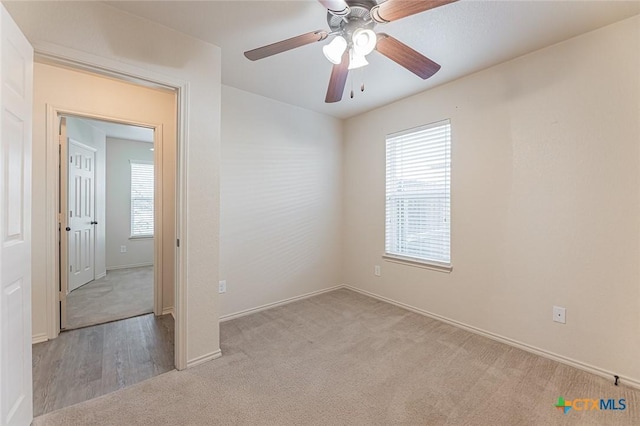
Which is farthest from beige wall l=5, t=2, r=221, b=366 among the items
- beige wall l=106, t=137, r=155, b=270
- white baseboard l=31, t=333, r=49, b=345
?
beige wall l=106, t=137, r=155, b=270

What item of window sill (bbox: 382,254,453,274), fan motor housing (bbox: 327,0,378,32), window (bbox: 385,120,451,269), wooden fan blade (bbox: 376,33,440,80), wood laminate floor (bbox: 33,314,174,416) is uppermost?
fan motor housing (bbox: 327,0,378,32)

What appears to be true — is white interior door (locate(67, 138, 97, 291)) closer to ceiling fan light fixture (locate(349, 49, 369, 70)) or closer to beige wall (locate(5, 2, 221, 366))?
beige wall (locate(5, 2, 221, 366))

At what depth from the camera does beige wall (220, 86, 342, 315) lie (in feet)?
9.64

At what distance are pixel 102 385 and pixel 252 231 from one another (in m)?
1.71

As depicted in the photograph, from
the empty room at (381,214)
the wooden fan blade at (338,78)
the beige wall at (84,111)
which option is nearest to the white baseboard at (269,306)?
the empty room at (381,214)

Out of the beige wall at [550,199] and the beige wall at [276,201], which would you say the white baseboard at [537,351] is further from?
the beige wall at [276,201]

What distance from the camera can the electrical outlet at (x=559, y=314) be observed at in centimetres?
210

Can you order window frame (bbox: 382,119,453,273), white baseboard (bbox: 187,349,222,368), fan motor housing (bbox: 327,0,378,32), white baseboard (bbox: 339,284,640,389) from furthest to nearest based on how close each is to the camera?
window frame (bbox: 382,119,453,273) < white baseboard (bbox: 187,349,222,368) < white baseboard (bbox: 339,284,640,389) < fan motor housing (bbox: 327,0,378,32)

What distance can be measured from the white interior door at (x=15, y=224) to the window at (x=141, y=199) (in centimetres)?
451

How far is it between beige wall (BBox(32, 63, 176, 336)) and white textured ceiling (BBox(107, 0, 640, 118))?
0.98 meters

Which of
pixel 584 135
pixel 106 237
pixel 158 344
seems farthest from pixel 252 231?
pixel 106 237

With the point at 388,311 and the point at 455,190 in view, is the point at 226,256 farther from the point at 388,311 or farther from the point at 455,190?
the point at 455,190

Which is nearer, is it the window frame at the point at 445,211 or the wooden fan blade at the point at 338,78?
the wooden fan blade at the point at 338,78

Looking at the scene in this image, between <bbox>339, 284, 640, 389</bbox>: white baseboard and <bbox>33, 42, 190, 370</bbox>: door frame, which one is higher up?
<bbox>33, 42, 190, 370</bbox>: door frame
